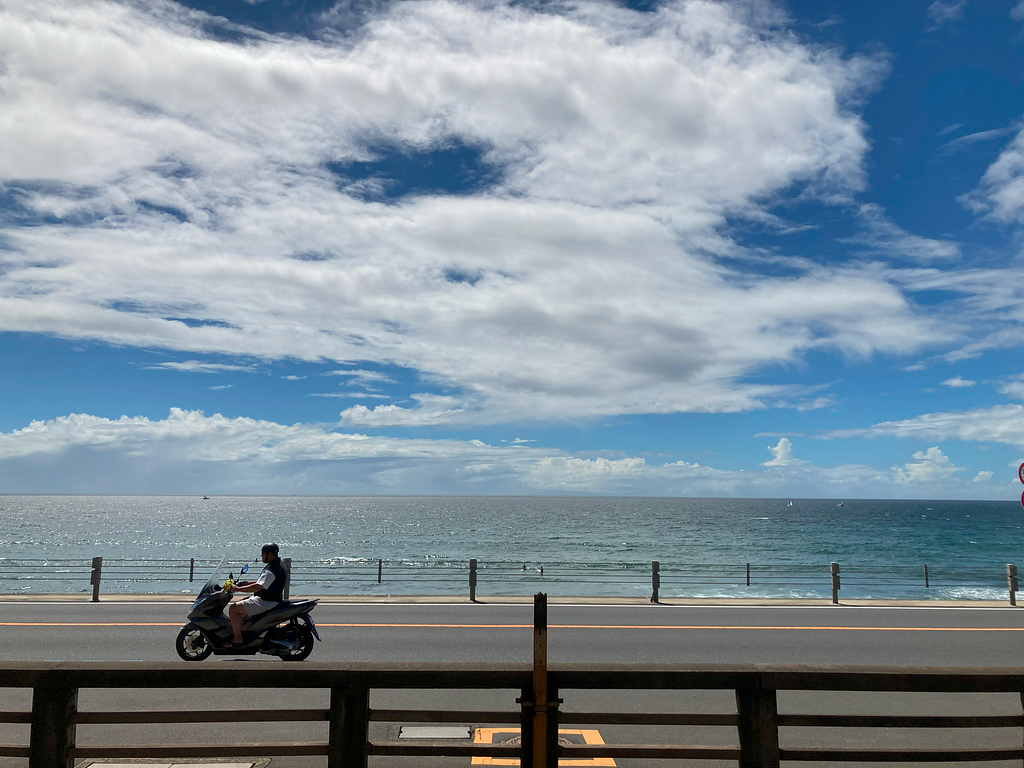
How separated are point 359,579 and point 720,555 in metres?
38.2

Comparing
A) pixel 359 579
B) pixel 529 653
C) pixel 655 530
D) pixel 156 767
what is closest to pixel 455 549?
pixel 359 579

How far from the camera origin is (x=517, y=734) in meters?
7.20

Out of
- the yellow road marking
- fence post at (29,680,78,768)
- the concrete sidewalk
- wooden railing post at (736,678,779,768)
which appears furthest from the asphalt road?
wooden railing post at (736,678,779,768)

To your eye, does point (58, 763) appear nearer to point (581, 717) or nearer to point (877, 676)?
point (581, 717)

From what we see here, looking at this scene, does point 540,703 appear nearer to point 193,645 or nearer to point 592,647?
point 193,645

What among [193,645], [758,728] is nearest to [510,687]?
[758,728]

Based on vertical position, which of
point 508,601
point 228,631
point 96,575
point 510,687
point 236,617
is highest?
point 510,687

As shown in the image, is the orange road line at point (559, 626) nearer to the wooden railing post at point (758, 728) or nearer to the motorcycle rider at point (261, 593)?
the motorcycle rider at point (261, 593)

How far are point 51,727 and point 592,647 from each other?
9496 millimetres

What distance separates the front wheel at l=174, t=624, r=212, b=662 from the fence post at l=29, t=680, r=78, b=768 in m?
6.81

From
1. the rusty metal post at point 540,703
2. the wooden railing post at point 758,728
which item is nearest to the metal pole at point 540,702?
the rusty metal post at point 540,703

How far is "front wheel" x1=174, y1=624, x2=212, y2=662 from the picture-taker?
35.1 feet

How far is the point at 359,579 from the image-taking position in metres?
41.5

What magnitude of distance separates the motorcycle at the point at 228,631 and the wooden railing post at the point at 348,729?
688 cm
